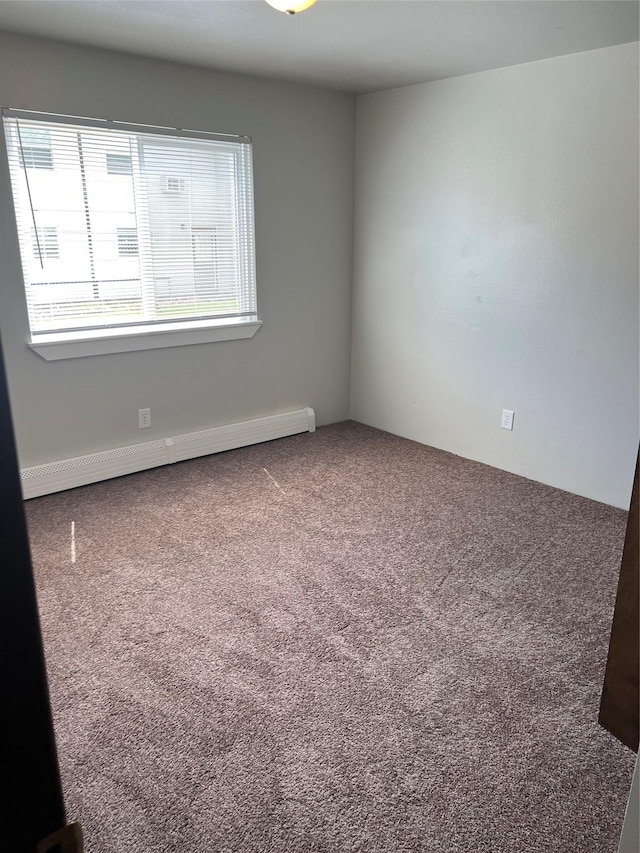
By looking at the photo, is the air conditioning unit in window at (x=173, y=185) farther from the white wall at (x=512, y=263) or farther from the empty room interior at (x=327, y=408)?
the white wall at (x=512, y=263)

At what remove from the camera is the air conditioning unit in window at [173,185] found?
3502 mm

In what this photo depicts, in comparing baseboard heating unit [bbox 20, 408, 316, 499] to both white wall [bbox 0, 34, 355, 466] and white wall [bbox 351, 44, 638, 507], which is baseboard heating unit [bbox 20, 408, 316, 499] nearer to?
white wall [bbox 0, 34, 355, 466]

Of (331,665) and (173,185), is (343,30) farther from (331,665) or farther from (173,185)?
(331,665)

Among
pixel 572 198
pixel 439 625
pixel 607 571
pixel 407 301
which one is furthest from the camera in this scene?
pixel 407 301

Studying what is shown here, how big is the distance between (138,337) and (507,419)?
222 cm

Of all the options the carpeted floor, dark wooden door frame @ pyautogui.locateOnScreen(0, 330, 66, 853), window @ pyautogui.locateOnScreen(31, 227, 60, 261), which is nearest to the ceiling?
window @ pyautogui.locateOnScreen(31, 227, 60, 261)

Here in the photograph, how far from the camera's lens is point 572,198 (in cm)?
318

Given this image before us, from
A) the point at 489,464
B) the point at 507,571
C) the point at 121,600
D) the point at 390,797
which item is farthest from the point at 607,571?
the point at 121,600

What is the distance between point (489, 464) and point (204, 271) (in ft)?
6.96

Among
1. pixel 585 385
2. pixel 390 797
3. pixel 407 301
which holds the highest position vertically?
pixel 407 301

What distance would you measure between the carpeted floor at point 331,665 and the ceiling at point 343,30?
7.28 feet

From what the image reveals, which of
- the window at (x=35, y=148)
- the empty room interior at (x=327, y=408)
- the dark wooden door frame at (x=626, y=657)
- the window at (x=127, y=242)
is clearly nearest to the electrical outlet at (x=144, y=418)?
the empty room interior at (x=327, y=408)

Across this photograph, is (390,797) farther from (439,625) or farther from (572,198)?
(572,198)

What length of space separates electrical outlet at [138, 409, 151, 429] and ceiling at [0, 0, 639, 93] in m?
1.90
